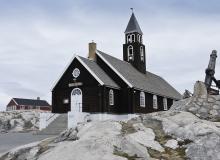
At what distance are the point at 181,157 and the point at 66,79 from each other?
30.8 m

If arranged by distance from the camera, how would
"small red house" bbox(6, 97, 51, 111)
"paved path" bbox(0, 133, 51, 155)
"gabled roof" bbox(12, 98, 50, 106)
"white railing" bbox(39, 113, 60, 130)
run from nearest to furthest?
"paved path" bbox(0, 133, 51, 155) < "white railing" bbox(39, 113, 60, 130) < "small red house" bbox(6, 97, 51, 111) < "gabled roof" bbox(12, 98, 50, 106)

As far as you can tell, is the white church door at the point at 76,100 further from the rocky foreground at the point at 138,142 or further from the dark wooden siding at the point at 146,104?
the rocky foreground at the point at 138,142

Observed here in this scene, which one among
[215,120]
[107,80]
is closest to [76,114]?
[107,80]

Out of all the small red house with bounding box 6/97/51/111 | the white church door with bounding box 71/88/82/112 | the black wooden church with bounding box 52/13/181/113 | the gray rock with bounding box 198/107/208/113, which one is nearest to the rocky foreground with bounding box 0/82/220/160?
the gray rock with bounding box 198/107/208/113

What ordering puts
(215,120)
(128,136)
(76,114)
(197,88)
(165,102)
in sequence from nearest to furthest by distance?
(128,136), (215,120), (197,88), (76,114), (165,102)

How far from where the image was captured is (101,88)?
3719cm

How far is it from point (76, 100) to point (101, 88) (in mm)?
3511

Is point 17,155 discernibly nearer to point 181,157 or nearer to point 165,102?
point 181,157

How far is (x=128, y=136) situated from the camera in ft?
36.4

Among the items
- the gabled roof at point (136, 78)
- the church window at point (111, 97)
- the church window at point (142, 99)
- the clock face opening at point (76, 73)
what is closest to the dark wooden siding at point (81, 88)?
the clock face opening at point (76, 73)

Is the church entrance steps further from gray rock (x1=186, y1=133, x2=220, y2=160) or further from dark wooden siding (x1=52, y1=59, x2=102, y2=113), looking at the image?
gray rock (x1=186, y1=133, x2=220, y2=160)

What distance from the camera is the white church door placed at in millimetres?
38688

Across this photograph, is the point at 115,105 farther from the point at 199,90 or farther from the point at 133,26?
the point at 199,90

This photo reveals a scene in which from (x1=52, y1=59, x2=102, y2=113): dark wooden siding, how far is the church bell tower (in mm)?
9322
